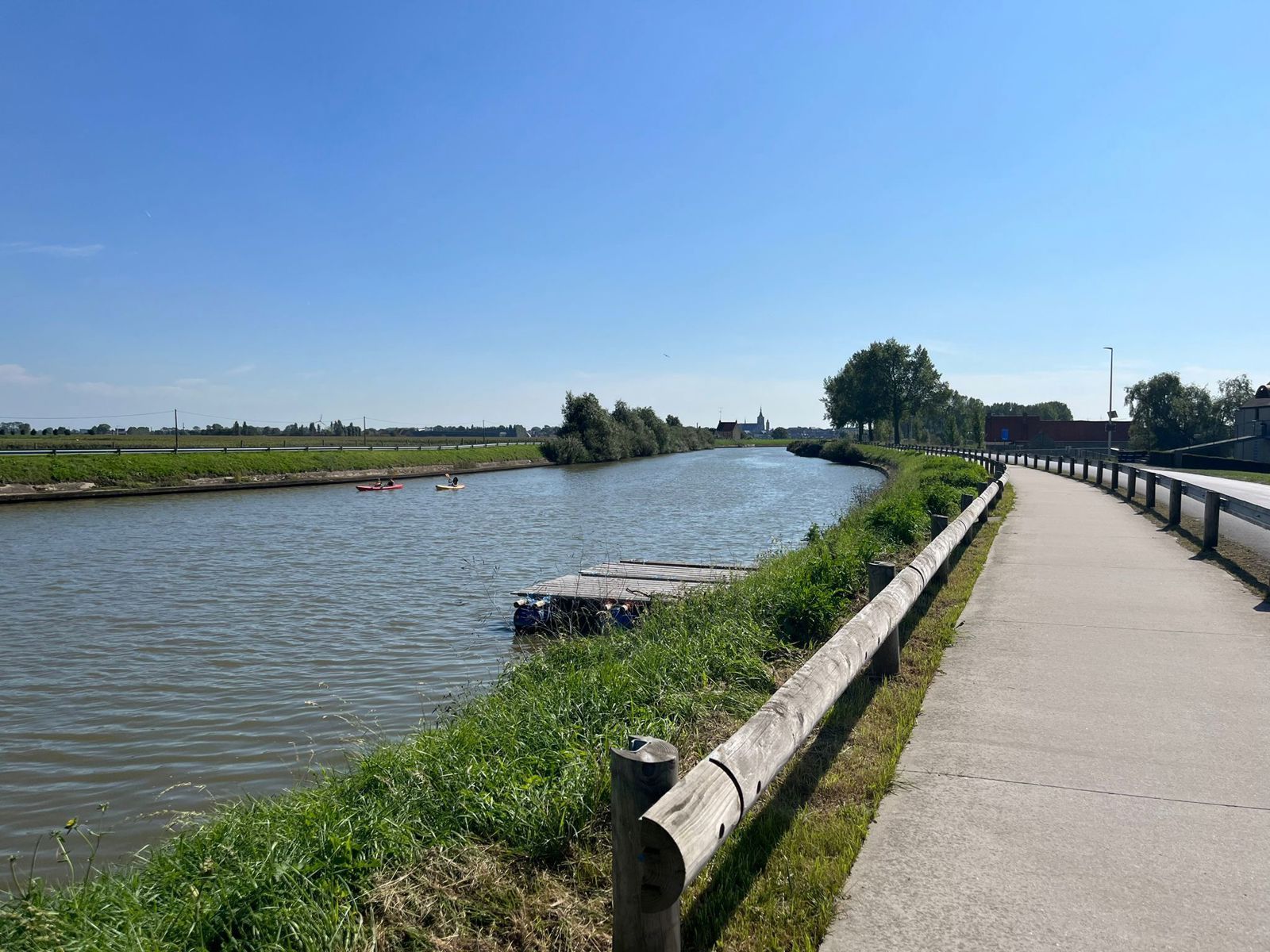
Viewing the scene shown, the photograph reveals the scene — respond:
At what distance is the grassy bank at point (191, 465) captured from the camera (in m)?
37.4

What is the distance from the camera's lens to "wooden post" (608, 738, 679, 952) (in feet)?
8.58

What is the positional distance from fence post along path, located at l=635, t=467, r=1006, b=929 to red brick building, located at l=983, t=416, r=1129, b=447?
4339 inches

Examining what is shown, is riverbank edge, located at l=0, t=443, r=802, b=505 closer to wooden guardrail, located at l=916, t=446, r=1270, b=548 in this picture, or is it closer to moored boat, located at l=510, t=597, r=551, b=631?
moored boat, located at l=510, t=597, r=551, b=631

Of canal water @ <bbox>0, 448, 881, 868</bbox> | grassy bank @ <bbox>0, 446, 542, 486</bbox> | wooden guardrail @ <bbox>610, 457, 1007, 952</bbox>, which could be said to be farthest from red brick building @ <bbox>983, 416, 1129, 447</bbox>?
wooden guardrail @ <bbox>610, 457, 1007, 952</bbox>

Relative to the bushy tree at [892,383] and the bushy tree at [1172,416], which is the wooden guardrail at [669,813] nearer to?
the bushy tree at [1172,416]

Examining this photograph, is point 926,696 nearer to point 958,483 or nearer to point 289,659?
Answer: point 289,659

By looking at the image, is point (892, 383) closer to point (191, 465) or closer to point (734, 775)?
point (191, 465)

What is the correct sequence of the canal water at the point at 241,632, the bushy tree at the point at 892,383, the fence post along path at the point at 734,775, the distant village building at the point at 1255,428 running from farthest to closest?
1. the bushy tree at the point at 892,383
2. the distant village building at the point at 1255,428
3. the canal water at the point at 241,632
4. the fence post along path at the point at 734,775

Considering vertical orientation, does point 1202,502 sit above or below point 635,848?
below

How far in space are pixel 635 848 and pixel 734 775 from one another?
554 millimetres

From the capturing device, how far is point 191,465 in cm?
4450

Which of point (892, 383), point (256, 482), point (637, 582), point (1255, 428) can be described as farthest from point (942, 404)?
point (637, 582)

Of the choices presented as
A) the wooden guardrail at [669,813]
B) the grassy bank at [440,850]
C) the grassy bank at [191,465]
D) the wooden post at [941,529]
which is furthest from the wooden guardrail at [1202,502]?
the grassy bank at [191,465]

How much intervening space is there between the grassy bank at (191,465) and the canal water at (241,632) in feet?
22.0
